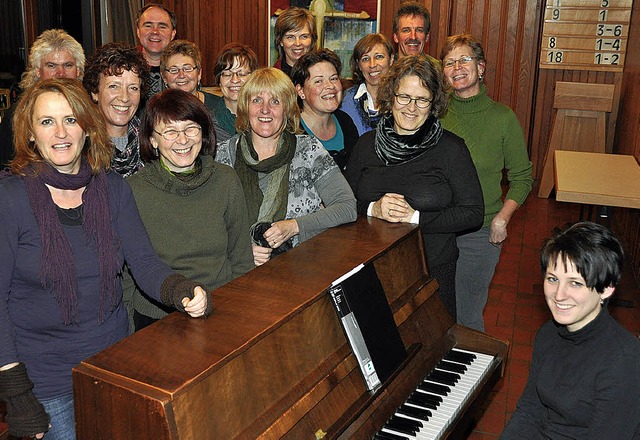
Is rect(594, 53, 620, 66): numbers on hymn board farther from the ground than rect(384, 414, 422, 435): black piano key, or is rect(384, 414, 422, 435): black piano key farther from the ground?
rect(594, 53, 620, 66): numbers on hymn board

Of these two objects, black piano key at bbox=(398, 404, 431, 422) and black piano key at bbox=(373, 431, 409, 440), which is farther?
black piano key at bbox=(398, 404, 431, 422)

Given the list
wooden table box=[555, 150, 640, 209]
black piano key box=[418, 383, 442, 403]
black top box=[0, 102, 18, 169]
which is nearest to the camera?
black piano key box=[418, 383, 442, 403]

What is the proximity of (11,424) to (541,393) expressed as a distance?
5.25 feet

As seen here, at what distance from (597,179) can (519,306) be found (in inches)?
44.2

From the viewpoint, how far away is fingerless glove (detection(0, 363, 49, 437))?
6.39 feet

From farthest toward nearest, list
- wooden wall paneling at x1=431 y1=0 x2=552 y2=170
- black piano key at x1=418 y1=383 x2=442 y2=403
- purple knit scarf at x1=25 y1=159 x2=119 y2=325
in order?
wooden wall paneling at x1=431 y1=0 x2=552 y2=170 < black piano key at x1=418 y1=383 x2=442 y2=403 < purple knit scarf at x1=25 y1=159 x2=119 y2=325

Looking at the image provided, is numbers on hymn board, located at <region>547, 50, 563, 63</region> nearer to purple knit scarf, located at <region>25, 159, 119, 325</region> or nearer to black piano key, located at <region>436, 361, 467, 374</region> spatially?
black piano key, located at <region>436, 361, 467, 374</region>

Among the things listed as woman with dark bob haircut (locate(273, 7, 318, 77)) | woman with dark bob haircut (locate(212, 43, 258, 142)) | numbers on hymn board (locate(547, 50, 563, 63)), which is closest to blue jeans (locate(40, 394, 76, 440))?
woman with dark bob haircut (locate(212, 43, 258, 142))

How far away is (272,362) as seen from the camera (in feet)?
6.22

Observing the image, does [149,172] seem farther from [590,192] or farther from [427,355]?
[590,192]

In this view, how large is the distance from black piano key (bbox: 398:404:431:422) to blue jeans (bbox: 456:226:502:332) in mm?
1341

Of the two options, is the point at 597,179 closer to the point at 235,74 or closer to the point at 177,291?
the point at 235,74

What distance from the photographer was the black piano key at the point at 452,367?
104 inches

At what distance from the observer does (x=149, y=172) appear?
2.50 metres
